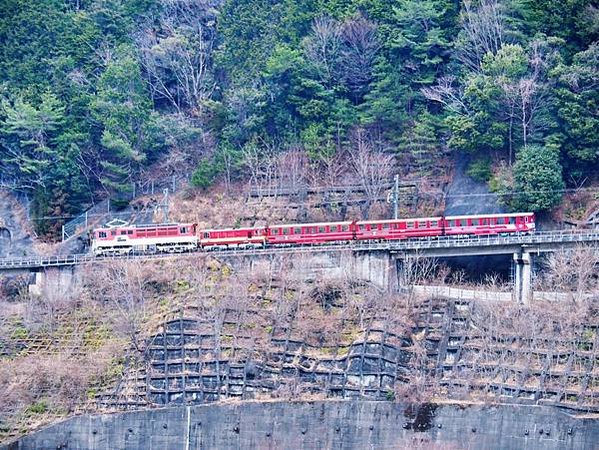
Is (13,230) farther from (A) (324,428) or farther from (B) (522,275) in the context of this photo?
(B) (522,275)

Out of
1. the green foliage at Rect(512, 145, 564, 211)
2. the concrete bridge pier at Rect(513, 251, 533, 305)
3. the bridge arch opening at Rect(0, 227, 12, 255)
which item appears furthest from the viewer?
the bridge arch opening at Rect(0, 227, 12, 255)

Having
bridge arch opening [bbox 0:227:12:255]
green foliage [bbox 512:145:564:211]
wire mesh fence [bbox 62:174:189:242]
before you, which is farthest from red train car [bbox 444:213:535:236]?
bridge arch opening [bbox 0:227:12:255]

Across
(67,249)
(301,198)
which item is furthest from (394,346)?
(67,249)

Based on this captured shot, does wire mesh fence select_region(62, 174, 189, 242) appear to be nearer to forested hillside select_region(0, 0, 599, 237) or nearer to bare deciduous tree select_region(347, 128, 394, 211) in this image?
forested hillside select_region(0, 0, 599, 237)

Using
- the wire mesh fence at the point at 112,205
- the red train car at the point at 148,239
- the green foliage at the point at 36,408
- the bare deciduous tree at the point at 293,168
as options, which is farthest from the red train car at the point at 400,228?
the green foliage at the point at 36,408

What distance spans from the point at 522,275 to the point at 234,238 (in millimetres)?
15728

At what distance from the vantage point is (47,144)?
8562cm

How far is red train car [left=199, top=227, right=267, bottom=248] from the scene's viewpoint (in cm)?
7488

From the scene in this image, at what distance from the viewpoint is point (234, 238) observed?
75062 mm

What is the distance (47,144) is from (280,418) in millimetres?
31103

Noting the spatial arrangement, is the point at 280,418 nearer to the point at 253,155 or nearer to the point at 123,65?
the point at 253,155

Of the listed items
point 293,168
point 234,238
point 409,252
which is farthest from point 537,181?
point 234,238

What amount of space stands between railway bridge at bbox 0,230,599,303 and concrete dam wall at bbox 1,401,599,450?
1025 cm

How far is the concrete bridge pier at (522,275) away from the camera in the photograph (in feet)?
226
